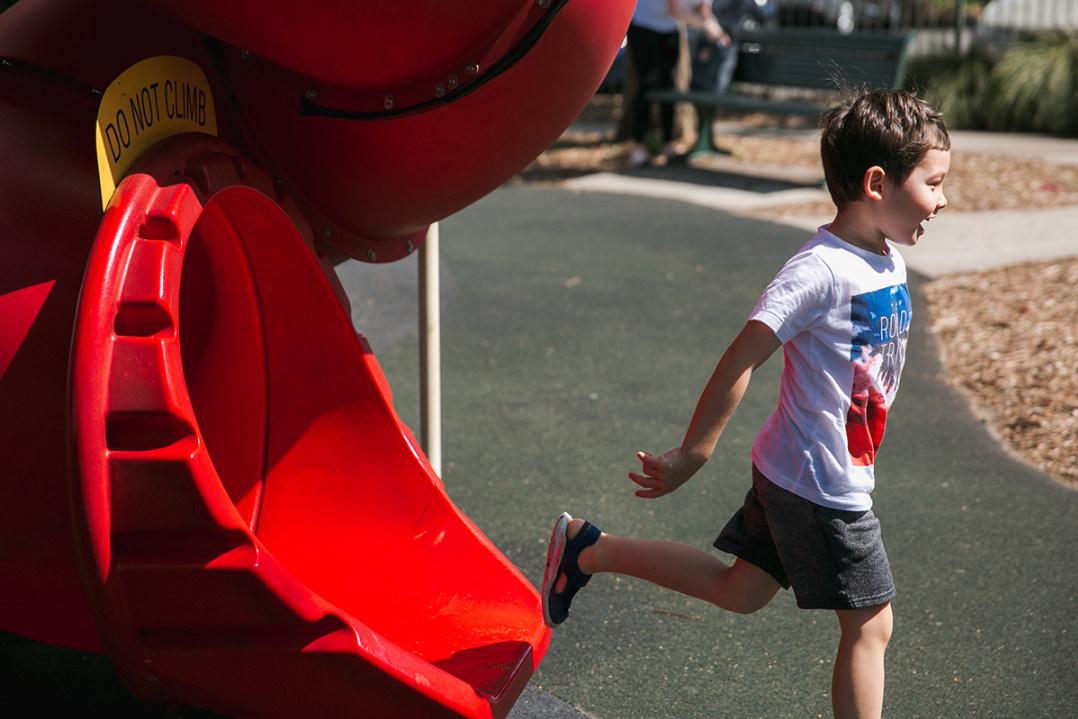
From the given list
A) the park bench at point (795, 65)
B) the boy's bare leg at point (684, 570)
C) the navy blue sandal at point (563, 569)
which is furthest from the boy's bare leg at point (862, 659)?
the park bench at point (795, 65)

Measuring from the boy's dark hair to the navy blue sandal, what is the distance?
876mm

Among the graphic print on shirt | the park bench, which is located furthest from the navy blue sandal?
the park bench

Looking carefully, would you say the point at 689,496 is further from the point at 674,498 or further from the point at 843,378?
the point at 843,378

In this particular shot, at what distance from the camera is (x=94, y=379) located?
1.95 metres

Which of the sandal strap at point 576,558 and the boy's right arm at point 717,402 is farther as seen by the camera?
the sandal strap at point 576,558

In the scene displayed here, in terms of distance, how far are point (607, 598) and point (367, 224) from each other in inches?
45.4

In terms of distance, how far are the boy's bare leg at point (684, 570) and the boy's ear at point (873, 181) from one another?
74cm

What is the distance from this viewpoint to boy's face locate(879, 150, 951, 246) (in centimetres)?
242

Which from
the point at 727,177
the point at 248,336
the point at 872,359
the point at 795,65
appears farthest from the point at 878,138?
the point at 795,65

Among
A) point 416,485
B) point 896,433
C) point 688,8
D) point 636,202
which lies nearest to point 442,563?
point 416,485

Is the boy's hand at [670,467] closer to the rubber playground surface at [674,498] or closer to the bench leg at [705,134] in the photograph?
the rubber playground surface at [674,498]

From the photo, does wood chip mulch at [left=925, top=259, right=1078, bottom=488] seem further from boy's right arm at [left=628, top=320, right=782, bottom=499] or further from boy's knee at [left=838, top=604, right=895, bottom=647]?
boy's right arm at [left=628, top=320, right=782, bottom=499]

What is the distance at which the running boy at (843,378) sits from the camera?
2.38 metres

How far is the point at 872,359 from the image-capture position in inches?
96.2
